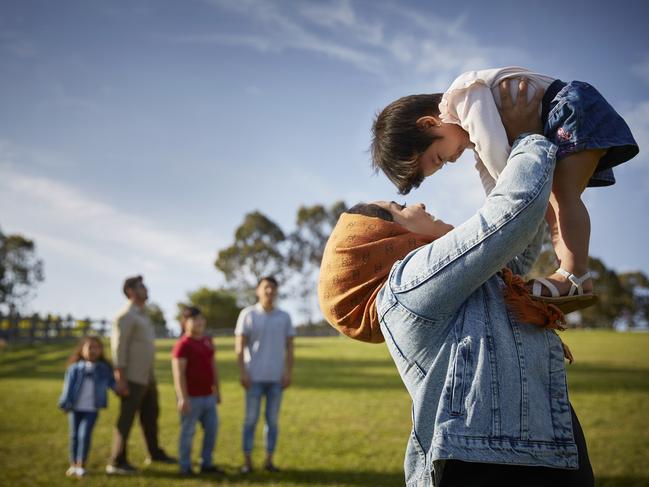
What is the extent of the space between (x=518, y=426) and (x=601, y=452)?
6764 millimetres

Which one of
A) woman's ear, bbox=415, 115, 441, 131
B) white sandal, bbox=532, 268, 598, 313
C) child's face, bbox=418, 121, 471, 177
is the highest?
woman's ear, bbox=415, 115, 441, 131

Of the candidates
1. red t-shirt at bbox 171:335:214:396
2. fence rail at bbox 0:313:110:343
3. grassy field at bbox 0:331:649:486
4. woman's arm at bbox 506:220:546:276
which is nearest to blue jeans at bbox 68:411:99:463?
grassy field at bbox 0:331:649:486

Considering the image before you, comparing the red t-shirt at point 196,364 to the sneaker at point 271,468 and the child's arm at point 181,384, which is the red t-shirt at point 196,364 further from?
the sneaker at point 271,468

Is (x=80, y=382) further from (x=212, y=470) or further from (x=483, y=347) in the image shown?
(x=483, y=347)

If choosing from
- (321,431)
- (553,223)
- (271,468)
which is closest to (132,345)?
(271,468)

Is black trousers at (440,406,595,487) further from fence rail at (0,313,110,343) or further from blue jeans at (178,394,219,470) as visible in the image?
fence rail at (0,313,110,343)

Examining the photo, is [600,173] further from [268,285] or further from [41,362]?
[41,362]

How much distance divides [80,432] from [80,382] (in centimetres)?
61

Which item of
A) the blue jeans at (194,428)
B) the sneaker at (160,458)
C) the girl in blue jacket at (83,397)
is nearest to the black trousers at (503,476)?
the blue jeans at (194,428)

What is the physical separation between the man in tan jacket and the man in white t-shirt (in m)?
1.33

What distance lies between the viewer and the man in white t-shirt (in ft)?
21.1

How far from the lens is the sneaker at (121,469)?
647cm

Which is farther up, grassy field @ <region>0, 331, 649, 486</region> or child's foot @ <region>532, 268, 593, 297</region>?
child's foot @ <region>532, 268, 593, 297</region>

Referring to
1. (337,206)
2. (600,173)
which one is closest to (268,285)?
(600,173)
